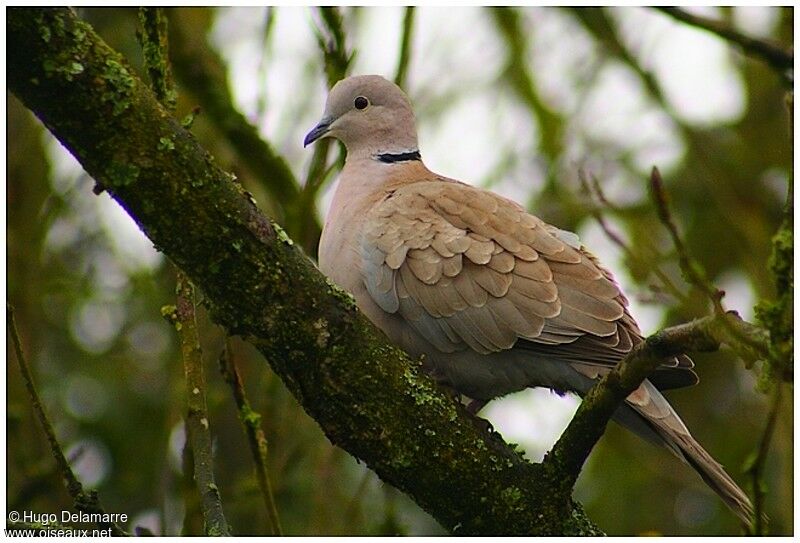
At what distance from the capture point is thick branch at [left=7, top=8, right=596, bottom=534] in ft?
7.84

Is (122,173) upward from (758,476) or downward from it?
upward

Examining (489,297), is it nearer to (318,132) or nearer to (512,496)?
(512,496)

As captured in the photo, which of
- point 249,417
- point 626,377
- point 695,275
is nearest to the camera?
point 695,275

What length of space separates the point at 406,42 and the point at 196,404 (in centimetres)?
209

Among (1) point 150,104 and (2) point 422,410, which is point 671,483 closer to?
(2) point 422,410

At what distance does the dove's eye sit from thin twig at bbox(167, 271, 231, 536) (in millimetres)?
1785

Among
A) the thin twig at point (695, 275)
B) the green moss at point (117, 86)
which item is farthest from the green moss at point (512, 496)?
the green moss at point (117, 86)

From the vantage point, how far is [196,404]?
3191 mm

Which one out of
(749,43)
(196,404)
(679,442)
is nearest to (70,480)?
(196,404)

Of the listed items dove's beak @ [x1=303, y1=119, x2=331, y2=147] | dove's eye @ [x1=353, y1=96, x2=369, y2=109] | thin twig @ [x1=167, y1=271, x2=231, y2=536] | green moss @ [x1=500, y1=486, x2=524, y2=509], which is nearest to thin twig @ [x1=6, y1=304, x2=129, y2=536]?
thin twig @ [x1=167, y1=271, x2=231, y2=536]

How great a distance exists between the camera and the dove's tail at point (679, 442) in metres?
3.15

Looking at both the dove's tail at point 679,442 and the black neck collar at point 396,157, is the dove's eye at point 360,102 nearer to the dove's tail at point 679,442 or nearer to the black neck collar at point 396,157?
the black neck collar at point 396,157

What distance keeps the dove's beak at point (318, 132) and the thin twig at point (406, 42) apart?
375 millimetres

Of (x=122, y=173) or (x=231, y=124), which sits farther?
(x=231, y=124)
